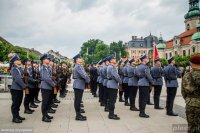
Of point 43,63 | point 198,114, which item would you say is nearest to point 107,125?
point 43,63

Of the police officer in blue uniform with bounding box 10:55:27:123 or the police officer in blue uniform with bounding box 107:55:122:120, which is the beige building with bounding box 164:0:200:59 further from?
the police officer in blue uniform with bounding box 10:55:27:123

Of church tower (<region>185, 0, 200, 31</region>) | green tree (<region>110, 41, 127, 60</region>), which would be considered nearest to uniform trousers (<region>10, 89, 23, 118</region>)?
church tower (<region>185, 0, 200, 31</region>)

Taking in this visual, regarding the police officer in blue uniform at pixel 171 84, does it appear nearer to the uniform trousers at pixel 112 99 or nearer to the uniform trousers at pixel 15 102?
the uniform trousers at pixel 112 99

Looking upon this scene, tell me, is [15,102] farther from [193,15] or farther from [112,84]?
[193,15]

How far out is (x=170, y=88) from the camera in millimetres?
9930

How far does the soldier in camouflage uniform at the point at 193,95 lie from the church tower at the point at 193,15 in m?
96.2

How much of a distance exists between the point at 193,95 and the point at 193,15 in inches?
3846

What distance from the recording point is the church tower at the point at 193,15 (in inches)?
3784

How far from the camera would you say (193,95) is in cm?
509

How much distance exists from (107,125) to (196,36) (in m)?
78.4

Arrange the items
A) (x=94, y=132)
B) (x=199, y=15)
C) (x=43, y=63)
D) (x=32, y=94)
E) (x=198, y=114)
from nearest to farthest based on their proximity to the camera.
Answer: (x=198, y=114)
(x=94, y=132)
(x=43, y=63)
(x=32, y=94)
(x=199, y=15)

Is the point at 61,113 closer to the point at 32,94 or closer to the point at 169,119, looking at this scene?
the point at 32,94

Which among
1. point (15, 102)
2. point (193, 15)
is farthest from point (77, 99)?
point (193, 15)

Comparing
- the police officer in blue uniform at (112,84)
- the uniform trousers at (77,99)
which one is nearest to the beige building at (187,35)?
the police officer in blue uniform at (112,84)
